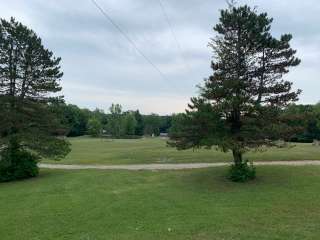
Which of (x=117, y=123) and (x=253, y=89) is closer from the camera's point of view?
(x=253, y=89)

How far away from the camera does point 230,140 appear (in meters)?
17.0

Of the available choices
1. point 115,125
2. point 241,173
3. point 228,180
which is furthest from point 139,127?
point 241,173

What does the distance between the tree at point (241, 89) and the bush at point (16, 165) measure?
946 cm

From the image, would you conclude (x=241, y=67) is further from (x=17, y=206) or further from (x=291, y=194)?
(x=17, y=206)

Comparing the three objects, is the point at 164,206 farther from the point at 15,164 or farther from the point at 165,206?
the point at 15,164

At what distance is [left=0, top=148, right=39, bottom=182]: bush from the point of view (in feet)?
73.5

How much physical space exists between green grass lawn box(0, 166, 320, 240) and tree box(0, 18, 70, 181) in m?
2.07

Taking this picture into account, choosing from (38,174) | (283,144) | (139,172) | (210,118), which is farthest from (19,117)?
(283,144)

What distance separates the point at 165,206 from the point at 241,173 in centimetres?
580

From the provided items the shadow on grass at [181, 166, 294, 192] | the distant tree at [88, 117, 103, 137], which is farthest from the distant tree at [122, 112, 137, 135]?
the shadow on grass at [181, 166, 294, 192]

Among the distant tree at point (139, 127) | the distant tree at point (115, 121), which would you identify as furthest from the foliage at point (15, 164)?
the distant tree at point (139, 127)

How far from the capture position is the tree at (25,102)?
73.6ft

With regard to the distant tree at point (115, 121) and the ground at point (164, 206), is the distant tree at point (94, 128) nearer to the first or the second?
the distant tree at point (115, 121)

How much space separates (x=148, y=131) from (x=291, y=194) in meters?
95.2
